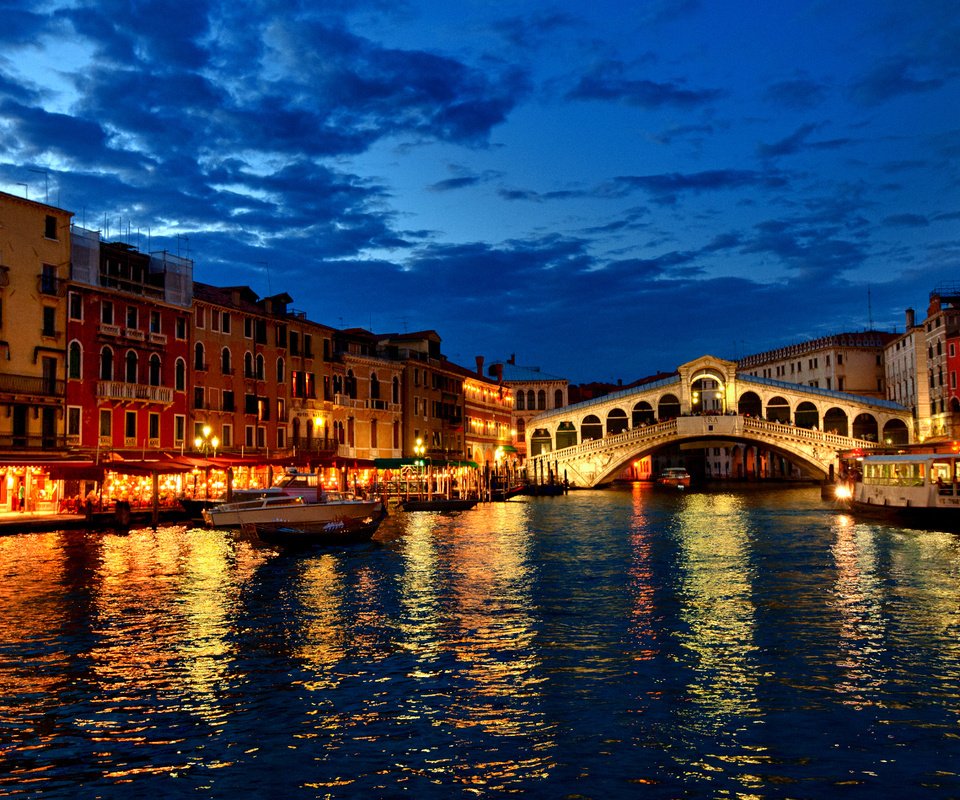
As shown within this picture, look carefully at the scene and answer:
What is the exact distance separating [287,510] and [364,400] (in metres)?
27.3

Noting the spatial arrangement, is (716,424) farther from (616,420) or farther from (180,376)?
(180,376)

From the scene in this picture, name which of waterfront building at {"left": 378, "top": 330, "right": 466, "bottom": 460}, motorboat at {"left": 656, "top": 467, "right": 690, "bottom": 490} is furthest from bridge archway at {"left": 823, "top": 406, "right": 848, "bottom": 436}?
waterfront building at {"left": 378, "top": 330, "right": 466, "bottom": 460}

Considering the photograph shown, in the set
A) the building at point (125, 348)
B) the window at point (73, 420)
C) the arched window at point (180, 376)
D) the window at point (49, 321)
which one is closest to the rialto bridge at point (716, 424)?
the arched window at point (180, 376)

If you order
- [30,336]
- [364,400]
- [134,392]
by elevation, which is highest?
[30,336]

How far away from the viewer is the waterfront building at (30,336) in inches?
1292

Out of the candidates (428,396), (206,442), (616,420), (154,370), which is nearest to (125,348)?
(154,370)

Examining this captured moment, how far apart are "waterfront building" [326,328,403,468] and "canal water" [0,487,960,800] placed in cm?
2870

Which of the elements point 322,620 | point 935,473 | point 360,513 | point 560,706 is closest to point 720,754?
point 560,706

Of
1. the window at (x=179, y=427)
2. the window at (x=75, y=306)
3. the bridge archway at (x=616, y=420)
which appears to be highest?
the window at (x=75, y=306)

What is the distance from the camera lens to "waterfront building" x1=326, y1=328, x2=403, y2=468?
5225cm

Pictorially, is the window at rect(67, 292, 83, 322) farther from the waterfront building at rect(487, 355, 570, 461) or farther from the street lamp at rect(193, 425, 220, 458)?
the waterfront building at rect(487, 355, 570, 461)

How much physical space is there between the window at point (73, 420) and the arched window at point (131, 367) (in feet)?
9.69

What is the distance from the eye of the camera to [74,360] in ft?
116

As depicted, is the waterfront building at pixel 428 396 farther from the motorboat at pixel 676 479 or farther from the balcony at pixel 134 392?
the balcony at pixel 134 392
